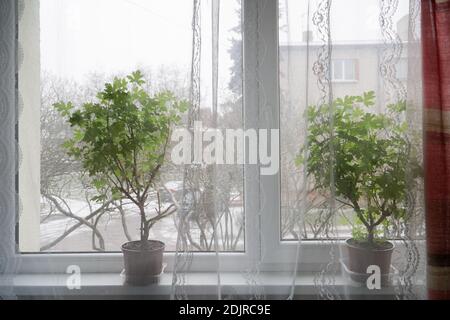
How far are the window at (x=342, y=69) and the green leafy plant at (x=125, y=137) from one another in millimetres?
475

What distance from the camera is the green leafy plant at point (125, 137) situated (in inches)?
42.1

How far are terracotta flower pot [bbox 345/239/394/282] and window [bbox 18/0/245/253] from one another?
34 cm

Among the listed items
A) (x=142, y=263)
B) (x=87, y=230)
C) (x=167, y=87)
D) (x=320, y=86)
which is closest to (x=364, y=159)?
(x=320, y=86)

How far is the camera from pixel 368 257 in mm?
1050

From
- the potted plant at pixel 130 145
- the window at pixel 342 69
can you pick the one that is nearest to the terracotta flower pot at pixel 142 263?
the potted plant at pixel 130 145

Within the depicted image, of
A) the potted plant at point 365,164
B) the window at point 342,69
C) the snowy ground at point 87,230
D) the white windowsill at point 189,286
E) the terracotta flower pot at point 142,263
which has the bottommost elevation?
the white windowsill at point 189,286

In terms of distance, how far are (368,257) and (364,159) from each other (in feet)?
0.96

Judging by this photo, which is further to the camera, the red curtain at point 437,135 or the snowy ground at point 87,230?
the snowy ground at point 87,230

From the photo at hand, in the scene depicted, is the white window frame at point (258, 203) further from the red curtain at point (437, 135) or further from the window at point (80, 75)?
the red curtain at point (437, 135)

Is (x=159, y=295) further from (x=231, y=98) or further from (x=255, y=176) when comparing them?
(x=231, y=98)

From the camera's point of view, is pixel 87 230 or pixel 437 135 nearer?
pixel 437 135

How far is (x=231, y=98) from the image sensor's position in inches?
42.6

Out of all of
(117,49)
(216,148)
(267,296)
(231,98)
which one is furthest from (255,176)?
(117,49)

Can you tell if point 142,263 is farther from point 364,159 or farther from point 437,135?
point 437,135
